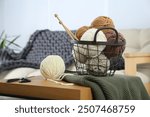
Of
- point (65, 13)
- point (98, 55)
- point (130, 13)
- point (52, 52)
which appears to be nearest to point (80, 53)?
point (98, 55)

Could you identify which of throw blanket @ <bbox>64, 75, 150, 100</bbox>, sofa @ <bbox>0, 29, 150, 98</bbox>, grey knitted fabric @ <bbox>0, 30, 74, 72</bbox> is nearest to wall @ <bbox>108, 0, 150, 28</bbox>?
sofa @ <bbox>0, 29, 150, 98</bbox>

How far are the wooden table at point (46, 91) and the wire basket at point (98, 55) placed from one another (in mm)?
126

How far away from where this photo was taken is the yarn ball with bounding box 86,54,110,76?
844mm

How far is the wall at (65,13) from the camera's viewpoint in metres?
2.47

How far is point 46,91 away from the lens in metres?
0.74

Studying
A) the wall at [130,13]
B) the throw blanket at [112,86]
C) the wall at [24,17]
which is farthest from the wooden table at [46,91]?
the wall at [24,17]

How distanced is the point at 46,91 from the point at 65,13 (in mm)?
2210

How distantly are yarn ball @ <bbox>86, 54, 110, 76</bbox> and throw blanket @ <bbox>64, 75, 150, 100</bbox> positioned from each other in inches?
1.5

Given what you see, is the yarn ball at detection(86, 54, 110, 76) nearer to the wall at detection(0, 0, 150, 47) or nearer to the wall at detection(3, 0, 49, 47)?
the wall at detection(0, 0, 150, 47)

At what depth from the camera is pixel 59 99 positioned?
0.71 meters

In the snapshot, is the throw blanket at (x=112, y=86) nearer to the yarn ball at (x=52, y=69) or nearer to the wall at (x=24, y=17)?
the yarn ball at (x=52, y=69)

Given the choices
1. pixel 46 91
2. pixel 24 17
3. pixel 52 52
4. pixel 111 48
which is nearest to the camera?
pixel 46 91

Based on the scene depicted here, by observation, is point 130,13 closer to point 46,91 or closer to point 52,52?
point 52,52

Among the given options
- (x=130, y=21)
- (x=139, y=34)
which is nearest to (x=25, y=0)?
(x=130, y=21)
